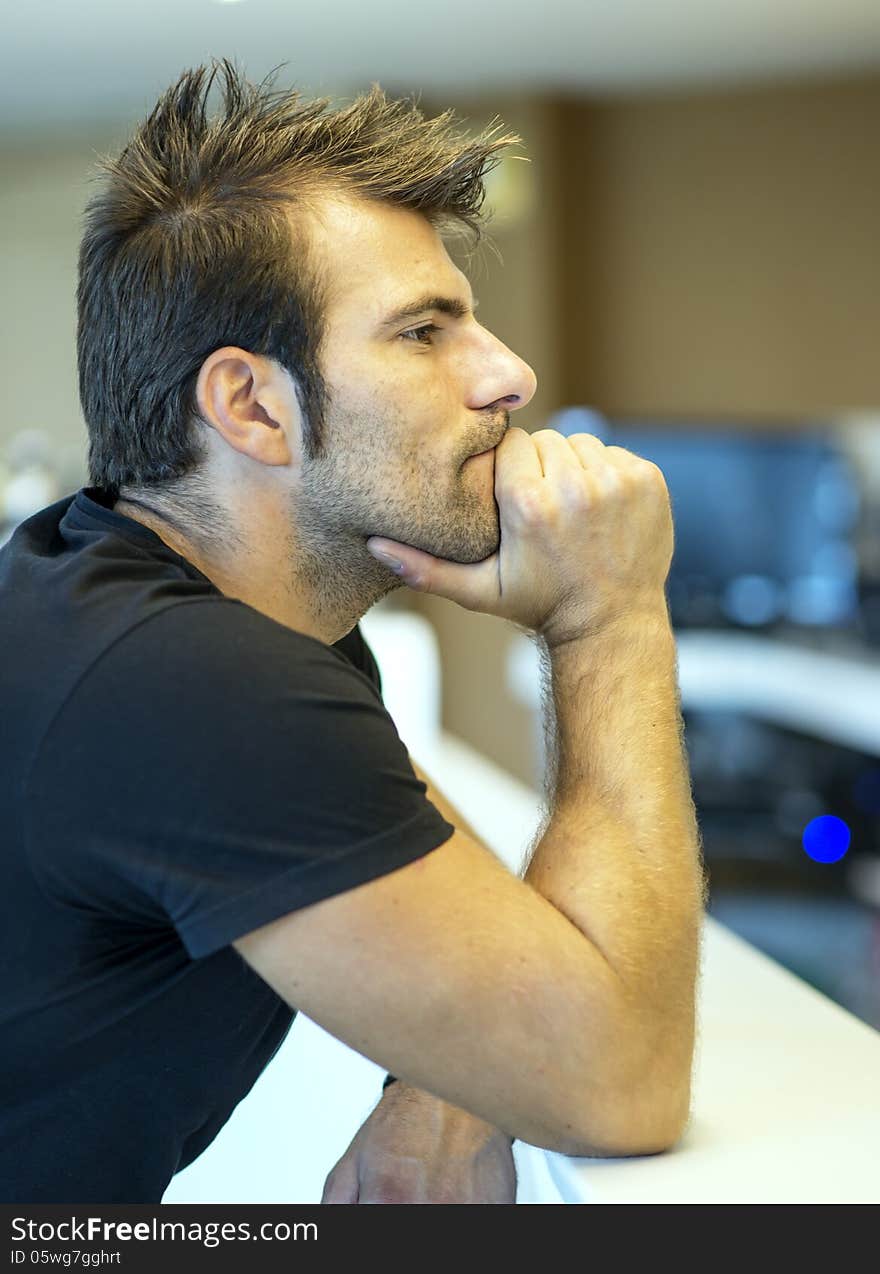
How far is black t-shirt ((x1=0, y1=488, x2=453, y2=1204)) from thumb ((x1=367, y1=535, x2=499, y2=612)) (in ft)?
0.66

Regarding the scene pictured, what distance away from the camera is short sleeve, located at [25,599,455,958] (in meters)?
0.79

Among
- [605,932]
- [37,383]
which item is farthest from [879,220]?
[605,932]

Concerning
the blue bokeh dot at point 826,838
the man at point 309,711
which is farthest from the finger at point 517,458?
the blue bokeh dot at point 826,838

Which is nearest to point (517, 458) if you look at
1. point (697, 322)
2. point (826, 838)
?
point (826, 838)

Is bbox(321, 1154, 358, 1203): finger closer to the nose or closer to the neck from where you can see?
the neck

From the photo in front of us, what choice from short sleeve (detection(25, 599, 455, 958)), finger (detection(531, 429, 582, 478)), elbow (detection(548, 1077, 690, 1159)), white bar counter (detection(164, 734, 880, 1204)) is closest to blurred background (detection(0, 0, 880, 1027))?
white bar counter (detection(164, 734, 880, 1204))

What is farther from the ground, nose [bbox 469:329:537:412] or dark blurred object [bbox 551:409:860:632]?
nose [bbox 469:329:537:412]

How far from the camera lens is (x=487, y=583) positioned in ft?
3.74

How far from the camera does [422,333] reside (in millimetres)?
1106

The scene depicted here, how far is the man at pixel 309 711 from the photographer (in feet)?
2.65

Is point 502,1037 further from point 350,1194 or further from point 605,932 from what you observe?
point 350,1194

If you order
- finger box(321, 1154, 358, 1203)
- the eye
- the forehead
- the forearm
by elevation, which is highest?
the forehead

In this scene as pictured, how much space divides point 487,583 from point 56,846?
0.43 m

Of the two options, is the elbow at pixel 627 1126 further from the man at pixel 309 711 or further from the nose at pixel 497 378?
the nose at pixel 497 378
